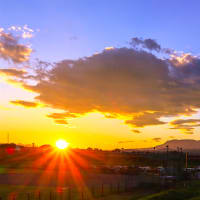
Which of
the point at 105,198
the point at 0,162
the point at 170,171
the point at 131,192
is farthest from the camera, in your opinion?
the point at 0,162

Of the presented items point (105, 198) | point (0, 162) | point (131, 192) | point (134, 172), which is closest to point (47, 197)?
point (105, 198)

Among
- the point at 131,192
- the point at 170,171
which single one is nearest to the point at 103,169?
the point at 170,171

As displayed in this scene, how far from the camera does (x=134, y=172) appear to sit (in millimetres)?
98375

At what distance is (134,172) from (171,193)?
56213 mm

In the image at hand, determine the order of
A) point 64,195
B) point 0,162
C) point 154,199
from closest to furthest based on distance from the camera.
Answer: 1. point 154,199
2. point 64,195
3. point 0,162

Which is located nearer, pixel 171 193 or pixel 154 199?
pixel 154 199

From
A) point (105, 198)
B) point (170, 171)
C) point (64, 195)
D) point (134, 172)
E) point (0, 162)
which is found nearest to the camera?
point (105, 198)

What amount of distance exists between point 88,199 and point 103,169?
203 feet

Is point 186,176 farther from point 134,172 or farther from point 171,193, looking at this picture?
point 171,193

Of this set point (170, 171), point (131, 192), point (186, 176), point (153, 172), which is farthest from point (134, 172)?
point (131, 192)

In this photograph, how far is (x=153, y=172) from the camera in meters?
100

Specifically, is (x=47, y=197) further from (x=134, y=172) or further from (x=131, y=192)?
(x=134, y=172)

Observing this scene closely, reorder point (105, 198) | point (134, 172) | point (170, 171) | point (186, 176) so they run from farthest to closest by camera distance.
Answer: point (134, 172) → point (170, 171) → point (186, 176) → point (105, 198)

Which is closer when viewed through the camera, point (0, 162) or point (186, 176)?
point (186, 176)
